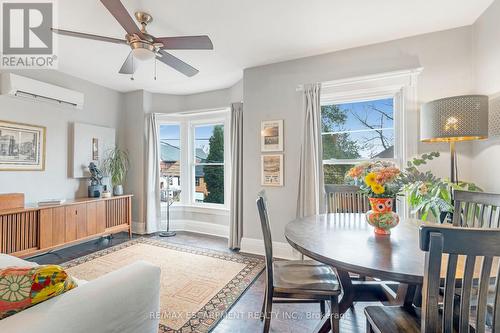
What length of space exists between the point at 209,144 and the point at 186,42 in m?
2.57

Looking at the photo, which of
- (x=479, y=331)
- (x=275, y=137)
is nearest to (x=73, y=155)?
(x=275, y=137)

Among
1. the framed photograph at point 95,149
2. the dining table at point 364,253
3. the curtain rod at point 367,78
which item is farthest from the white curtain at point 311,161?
the framed photograph at point 95,149

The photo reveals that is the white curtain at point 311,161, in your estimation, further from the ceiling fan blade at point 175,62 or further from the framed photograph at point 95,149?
the framed photograph at point 95,149

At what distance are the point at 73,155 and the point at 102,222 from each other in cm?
113

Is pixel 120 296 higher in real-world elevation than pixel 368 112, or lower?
lower

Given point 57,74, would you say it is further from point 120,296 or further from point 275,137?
point 120,296

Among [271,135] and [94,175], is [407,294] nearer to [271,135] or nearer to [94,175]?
[271,135]

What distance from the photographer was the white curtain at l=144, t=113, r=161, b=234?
4320 millimetres

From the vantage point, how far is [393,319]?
3.79ft

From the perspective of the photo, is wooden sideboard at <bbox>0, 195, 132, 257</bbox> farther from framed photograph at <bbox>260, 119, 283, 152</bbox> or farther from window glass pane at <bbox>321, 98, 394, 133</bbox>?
window glass pane at <bbox>321, 98, 394, 133</bbox>

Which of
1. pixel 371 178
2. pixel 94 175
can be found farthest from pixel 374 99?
pixel 94 175

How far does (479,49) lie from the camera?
7.59ft

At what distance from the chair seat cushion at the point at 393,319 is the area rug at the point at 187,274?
1.20 metres

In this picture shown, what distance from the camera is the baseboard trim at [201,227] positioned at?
166 inches
